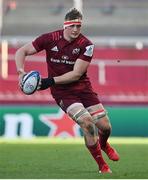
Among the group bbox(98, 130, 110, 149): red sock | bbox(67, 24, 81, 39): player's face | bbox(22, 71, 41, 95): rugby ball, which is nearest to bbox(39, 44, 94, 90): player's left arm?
bbox(22, 71, 41, 95): rugby ball

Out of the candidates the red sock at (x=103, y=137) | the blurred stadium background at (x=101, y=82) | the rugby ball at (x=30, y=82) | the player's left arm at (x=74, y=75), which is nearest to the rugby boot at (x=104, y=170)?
the red sock at (x=103, y=137)

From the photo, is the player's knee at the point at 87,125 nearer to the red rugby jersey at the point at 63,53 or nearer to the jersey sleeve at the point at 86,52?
the red rugby jersey at the point at 63,53

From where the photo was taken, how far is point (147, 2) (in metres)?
32.1

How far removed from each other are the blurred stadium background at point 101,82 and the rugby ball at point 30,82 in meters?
9.28

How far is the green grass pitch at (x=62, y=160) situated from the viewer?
12.1 meters

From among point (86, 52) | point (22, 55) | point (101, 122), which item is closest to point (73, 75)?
point (86, 52)

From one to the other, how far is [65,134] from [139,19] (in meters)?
12.2

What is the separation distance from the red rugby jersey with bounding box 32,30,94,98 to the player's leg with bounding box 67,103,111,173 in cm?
36

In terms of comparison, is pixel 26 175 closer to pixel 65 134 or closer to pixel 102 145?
pixel 102 145

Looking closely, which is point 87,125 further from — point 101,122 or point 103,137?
point 103,137

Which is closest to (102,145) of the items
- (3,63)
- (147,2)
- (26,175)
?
(26,175)

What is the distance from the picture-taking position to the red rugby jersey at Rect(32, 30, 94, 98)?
41.7 feet

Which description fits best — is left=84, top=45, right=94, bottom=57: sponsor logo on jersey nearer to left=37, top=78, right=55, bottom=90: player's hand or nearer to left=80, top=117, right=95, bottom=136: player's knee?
left=37, top=78, right=55, bottom=90: player's hand

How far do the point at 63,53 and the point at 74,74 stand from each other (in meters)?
0.39
